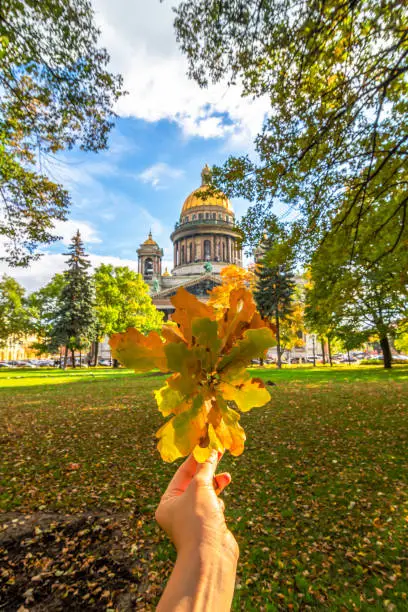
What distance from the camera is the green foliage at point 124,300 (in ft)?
125

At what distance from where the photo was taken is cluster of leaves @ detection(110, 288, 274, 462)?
2.36 ft

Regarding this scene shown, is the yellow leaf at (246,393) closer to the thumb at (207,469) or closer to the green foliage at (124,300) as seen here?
the thumb at (207,469)

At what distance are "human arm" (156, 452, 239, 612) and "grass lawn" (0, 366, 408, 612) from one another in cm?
235

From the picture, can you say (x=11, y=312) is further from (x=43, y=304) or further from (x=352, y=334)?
(x=352, y=334)

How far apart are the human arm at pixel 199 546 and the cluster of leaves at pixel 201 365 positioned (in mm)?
170

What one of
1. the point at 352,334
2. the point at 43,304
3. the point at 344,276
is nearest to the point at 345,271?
the point at 344,276

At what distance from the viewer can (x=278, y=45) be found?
199 inches

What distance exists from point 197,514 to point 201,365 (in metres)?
0.46

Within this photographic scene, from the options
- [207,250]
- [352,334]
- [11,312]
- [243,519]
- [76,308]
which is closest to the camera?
[243,519]

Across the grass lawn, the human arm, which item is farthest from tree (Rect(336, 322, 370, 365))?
the human arm

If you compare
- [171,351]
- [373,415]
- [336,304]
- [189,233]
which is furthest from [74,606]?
[189,233]

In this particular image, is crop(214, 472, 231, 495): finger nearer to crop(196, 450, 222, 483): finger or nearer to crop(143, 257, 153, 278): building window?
crop(196, 450, 222, 483): finger

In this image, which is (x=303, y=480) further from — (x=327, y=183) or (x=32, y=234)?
(x=32, y=234)

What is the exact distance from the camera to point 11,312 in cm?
4906
